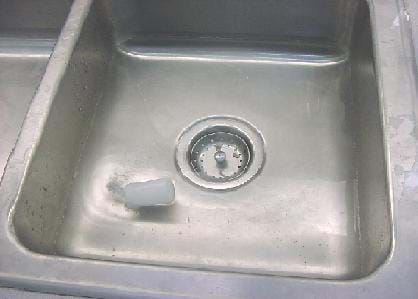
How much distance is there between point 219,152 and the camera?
841 millimetres

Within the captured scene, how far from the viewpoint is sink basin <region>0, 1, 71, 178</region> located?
90cm

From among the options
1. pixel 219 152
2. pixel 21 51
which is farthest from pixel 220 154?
pixel 21 51

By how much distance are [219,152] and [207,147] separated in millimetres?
28

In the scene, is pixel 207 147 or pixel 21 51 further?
pixel 21 51

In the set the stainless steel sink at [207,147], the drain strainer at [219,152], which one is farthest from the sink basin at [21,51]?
the drain strainer at [219,152]

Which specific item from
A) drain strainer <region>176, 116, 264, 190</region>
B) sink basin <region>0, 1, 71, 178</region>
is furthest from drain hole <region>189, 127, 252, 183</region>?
sink basin <region>0, 1, 71, 178</region>

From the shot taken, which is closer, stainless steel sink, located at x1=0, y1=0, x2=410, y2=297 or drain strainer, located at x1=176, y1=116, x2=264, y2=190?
stainless steel sink, located at x1=0, y1=0, x2=410, y2=297

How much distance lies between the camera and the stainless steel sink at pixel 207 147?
0.66 meters

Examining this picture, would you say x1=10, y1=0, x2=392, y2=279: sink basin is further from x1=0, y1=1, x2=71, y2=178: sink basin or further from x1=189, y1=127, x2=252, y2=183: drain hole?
x1=0, y1=1, x2=71, y2=178: sink basin

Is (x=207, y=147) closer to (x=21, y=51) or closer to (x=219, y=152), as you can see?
(x=219, y=152)

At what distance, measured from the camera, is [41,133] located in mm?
676

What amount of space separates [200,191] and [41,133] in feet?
0.83

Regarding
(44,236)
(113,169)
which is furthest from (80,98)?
(44,236)

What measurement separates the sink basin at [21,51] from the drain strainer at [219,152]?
307 millimetres
